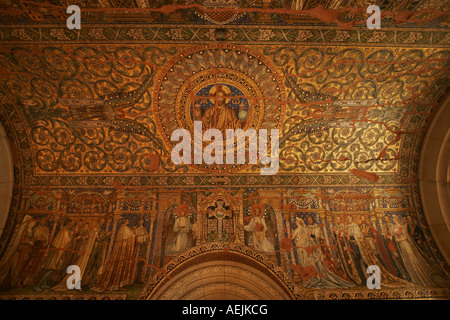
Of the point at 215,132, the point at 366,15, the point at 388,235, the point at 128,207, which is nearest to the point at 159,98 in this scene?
the point at 215,132

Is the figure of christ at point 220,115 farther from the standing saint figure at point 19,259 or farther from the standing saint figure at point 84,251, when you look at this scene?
the standing saint figure at point 19,259

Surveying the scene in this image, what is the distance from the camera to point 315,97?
4.28m

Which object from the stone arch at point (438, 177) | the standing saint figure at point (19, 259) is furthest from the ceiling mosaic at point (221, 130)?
the stone arch at point (438, 177)

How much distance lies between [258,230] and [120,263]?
2.10 metres

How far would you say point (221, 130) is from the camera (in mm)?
4438

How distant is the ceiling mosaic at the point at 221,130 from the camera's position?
12.2ft

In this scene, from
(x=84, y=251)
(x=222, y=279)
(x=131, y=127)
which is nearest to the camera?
(x=84, y=251)

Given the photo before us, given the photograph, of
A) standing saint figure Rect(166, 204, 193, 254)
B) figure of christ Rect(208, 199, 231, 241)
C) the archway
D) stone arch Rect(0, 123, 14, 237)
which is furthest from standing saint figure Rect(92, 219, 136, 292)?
stone arch Rect(0, 123, 14, 237)

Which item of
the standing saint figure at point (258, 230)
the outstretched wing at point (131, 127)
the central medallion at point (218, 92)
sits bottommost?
the standing saint figure at point (258, 230)

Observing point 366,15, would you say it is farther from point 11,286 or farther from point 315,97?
point 11,286

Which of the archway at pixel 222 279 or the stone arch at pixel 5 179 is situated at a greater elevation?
the stone arch at pixel 5 179

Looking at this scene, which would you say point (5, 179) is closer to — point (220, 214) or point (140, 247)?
point (140, 247)

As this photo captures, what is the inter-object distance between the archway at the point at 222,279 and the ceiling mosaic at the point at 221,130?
0.10m

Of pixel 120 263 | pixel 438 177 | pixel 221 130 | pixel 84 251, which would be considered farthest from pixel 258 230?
pixel 438 177
